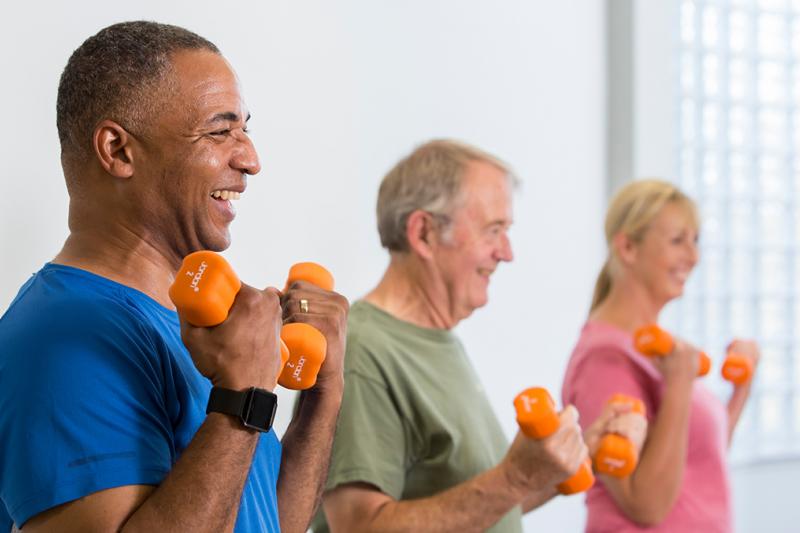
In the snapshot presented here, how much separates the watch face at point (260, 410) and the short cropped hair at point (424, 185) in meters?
0.86

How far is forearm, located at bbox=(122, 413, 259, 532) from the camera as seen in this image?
83cm

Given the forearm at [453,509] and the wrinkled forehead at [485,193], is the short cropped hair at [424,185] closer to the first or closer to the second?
the wrinkled forehead at [485,193]

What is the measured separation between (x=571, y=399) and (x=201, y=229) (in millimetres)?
1228

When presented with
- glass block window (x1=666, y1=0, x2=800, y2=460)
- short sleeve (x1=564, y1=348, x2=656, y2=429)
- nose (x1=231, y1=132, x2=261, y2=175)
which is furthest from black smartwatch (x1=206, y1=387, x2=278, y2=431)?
glass block window (x1=666, y1=0, x2=800, y2=460)

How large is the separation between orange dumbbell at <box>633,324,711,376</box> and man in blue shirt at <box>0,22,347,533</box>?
102 centimetres

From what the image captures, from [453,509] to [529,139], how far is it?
139 centimetres

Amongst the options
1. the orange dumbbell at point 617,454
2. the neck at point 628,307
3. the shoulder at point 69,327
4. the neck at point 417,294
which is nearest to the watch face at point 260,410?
the shoulder at point 69,327

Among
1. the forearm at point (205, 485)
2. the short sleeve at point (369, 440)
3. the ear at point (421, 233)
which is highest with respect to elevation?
the ear at point (421, 233)

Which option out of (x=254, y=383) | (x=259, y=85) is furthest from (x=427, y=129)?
(x=254, y=383)

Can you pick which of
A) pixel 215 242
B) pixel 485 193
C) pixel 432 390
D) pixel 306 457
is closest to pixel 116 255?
pixel 215 242

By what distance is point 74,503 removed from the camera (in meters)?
0.82

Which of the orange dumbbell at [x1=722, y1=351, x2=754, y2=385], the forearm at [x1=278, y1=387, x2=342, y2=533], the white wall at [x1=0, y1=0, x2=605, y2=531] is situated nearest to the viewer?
the forearm at [x1=278, y1=387, x2=342, y2=533]

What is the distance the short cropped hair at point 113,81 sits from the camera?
968mm

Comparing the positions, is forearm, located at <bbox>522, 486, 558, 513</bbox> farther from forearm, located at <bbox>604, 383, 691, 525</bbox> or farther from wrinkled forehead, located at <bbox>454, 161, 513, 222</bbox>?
wrinkled forehead, located at <bbox>454, 161, 513, 222</bbox>
